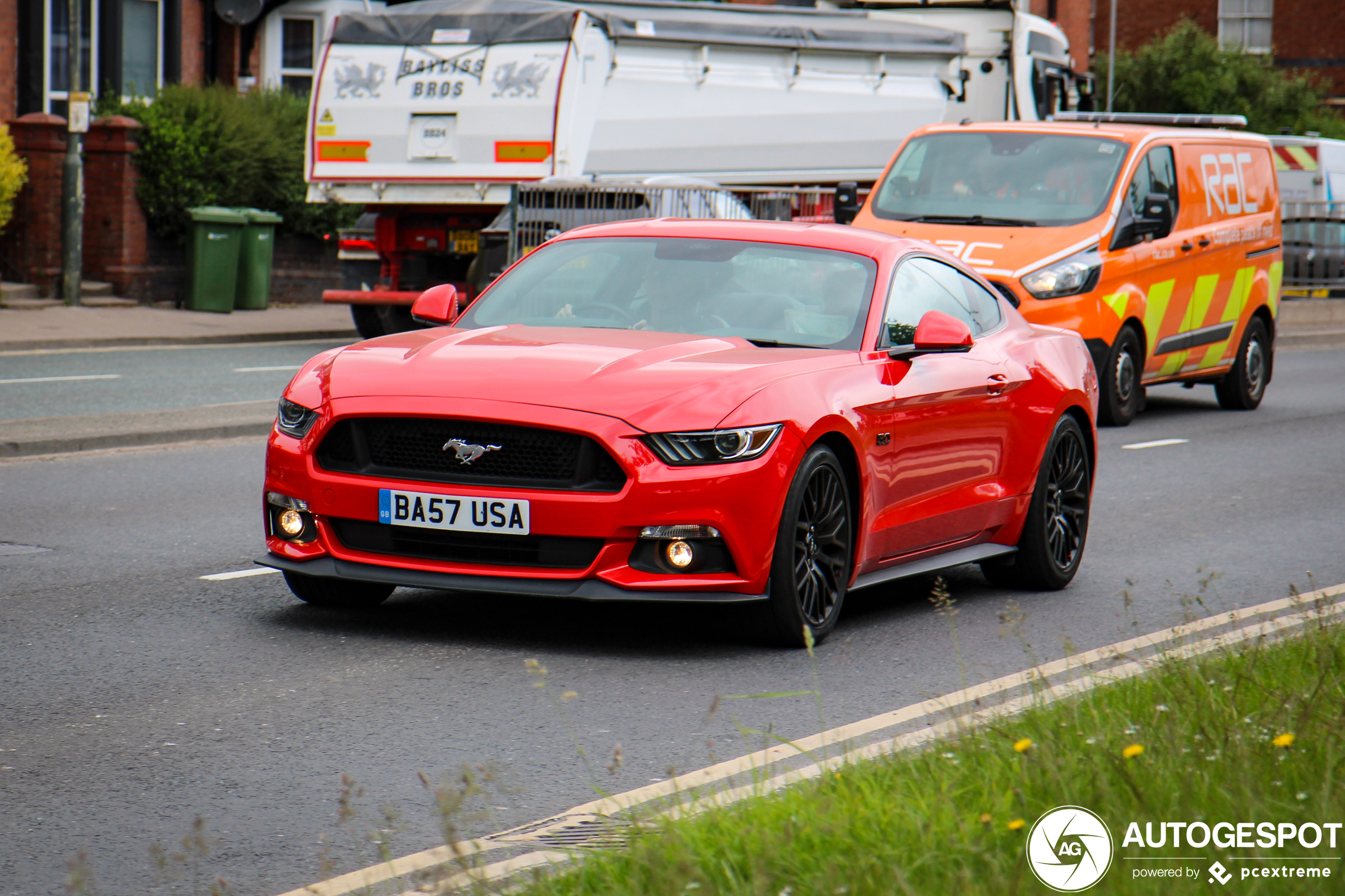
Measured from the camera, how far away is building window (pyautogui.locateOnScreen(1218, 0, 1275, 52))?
190 feet

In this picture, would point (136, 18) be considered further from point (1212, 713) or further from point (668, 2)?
point (1212, 713)

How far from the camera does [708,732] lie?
5496 mm

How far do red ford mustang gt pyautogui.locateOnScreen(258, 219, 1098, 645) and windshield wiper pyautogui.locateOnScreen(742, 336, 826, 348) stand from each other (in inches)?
0.6

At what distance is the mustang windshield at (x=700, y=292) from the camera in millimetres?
7273

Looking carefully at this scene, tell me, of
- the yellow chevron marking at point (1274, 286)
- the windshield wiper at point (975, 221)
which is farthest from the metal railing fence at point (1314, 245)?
the windshield wiper at point (975, 221)

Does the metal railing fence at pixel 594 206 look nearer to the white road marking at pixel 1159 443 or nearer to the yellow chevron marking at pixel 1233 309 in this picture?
the yellow chevron marking at pixel 1233 309

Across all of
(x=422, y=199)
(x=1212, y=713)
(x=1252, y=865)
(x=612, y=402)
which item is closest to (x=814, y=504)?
(x=612, y=402)

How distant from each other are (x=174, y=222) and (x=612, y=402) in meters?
21.0

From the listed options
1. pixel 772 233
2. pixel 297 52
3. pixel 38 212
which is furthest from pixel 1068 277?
pixel 297 52

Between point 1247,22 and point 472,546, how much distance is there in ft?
186

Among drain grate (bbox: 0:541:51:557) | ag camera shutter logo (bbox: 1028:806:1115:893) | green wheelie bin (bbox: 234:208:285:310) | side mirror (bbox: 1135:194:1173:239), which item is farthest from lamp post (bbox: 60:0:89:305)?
ag camera shutter logo (bbox: 1028:806:1115:893)

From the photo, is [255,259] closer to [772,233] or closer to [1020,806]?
[772,233]

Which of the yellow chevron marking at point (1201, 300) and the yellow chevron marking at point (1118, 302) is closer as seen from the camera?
the yellow chevron marking at point (1118, 302)

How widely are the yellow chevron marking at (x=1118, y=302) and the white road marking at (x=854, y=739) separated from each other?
297 inches
